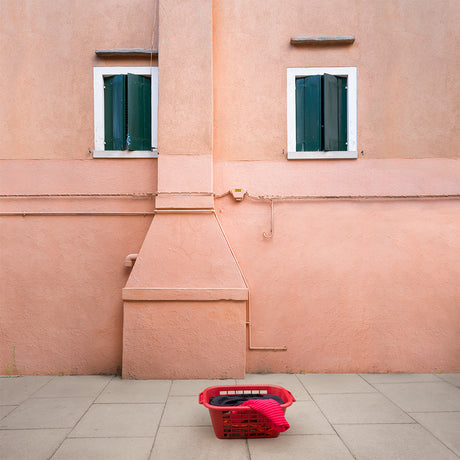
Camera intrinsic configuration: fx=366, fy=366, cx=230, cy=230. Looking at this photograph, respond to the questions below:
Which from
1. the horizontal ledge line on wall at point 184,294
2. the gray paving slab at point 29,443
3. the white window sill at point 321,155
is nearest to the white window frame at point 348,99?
the white window sill at point 321,155

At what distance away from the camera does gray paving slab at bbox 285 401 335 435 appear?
3.61m

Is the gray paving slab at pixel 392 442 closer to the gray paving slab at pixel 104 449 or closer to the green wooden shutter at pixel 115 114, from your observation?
the gray paving slab at pixel 104 449

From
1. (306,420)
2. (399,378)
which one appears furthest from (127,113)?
(399,378)

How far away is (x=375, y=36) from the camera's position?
18.1 ft

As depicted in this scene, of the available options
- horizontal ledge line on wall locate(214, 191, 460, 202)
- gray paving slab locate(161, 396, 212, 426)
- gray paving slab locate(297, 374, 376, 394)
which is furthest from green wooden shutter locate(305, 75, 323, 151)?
gray paving slab locate(161, 396, 212, 426)

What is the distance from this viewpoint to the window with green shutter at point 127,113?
5.52 m

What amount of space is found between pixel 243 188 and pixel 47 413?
3.72 metres

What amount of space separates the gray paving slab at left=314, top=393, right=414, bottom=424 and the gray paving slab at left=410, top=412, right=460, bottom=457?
15 cm

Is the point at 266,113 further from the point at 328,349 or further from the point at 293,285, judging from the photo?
the point at 328,349

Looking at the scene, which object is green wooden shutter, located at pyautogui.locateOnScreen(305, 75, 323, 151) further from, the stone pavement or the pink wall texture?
the stone pavement

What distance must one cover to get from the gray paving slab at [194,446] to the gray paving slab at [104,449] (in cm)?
12

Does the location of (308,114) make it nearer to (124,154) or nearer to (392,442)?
(124,154)

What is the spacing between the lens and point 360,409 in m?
4.08

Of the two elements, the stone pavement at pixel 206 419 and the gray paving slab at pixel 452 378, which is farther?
the gray paving slab at pixel 452 378
